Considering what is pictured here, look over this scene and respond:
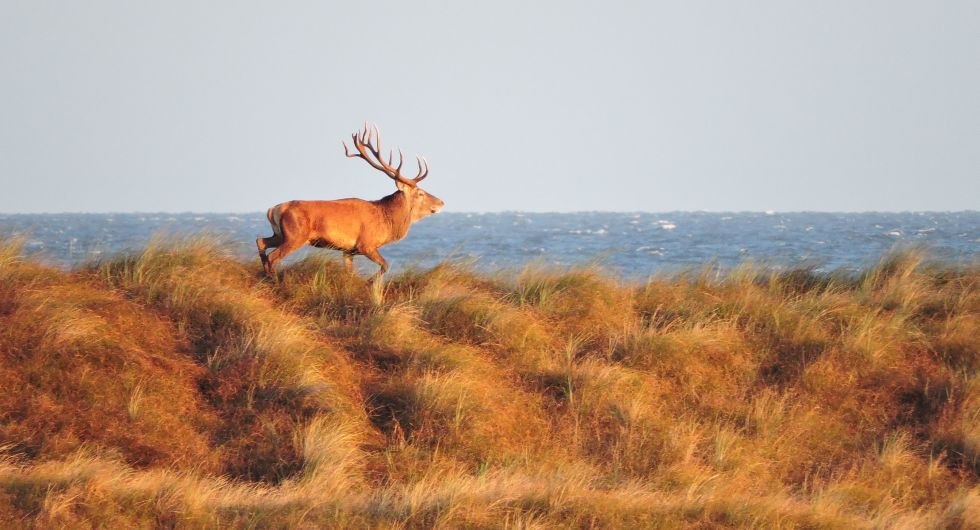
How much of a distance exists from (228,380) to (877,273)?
27.9ft

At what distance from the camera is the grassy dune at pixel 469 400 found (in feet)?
27.3

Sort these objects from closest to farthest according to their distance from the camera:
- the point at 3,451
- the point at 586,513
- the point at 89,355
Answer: the point at 586,513 → the point at 3,451 → the point at 89,355

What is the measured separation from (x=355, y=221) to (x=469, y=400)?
3518 mm

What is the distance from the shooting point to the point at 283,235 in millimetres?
12469

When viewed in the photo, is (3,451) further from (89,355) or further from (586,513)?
(586,513)

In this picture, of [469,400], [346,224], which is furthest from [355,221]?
[469,400]

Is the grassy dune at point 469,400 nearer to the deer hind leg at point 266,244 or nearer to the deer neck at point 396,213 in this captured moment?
the deer hind leg at point 266,244

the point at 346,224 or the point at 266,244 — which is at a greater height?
the point at 346,224

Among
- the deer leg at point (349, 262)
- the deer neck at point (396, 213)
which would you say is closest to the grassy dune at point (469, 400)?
the deer leg at point (349, 262)

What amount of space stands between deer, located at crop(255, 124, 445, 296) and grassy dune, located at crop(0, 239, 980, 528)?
12.1 inches

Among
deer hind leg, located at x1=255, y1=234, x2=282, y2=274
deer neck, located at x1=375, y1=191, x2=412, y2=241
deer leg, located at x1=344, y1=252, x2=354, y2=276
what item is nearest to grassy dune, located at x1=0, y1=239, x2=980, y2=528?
deer leg, located at x1=344, y1=252, x2=354, y2=276

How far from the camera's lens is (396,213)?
13.7 meters

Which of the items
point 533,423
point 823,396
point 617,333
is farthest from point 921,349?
point 533,423

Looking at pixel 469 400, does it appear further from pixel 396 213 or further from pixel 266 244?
pixel 396 213
